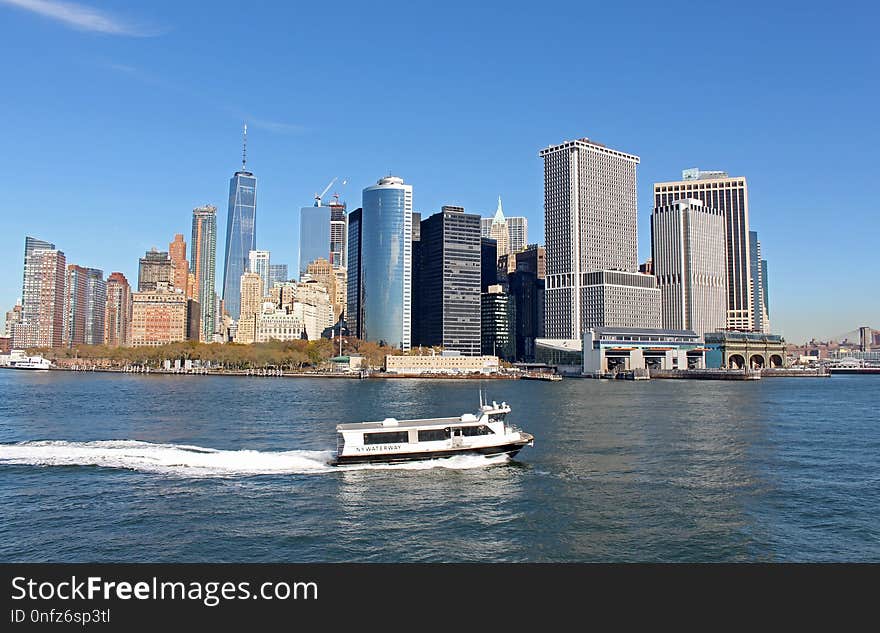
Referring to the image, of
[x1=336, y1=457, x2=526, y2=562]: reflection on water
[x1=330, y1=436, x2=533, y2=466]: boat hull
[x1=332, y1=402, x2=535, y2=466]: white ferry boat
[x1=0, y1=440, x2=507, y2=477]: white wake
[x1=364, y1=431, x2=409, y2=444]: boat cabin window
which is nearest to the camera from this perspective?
[x1=336, y1=457, x2=526, y2=562]: reflection on water

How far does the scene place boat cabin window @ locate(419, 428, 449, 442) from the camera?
166ft

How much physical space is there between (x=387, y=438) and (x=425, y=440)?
282 cm

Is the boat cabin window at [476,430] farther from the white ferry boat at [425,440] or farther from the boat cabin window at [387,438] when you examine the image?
the boat cabin window at [387,438]

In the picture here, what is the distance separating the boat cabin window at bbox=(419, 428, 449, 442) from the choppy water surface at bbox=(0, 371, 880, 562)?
6.36 ft

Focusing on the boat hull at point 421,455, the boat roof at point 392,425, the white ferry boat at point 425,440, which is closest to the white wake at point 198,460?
the boat hull at point 421,455

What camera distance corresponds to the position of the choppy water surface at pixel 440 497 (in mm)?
31156

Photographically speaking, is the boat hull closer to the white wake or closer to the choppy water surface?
the white wake

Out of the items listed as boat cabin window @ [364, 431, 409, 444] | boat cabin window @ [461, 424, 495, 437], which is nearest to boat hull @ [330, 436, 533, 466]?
boat cabin window @ [364, 431, 409, 444]

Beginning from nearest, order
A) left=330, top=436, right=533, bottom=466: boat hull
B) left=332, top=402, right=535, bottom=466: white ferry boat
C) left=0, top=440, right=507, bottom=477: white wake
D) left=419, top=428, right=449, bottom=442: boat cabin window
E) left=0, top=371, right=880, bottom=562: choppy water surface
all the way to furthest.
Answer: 1. left=0, top=371, right=880, bottom=562: choppy water surface
2. left=0, top=440, right=507, bottom=477: white wake
3. left=330, top=436, right=533, bottom=466: boat hull
4. left=332, top=402, right=535, bottom=466: white ferry boat
5. left=419, top=428, right=449, bottom=442: boat cabin window

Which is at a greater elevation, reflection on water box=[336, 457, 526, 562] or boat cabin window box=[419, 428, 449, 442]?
boat cabin window box=[419, 428, 449, 442]

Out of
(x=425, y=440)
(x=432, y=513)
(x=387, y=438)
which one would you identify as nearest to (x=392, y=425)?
(x=387, y=438)
